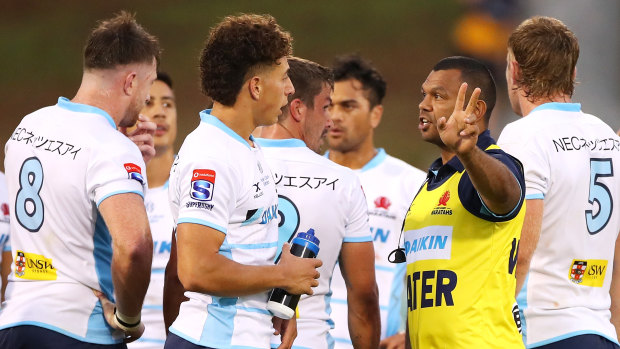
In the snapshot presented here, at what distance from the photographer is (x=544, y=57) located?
15.6 ft

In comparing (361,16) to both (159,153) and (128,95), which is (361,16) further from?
(128,95)

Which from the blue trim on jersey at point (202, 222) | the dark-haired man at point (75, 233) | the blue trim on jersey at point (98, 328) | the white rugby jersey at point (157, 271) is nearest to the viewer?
the blue trim on jersey at point (202, 222)

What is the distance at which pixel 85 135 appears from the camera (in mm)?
4355

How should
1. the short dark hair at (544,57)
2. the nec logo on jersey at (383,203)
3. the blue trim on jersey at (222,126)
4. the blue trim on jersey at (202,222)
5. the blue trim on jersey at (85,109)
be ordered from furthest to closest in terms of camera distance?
the nec logo on jersey at (383,203), the short dark hair at (544,57), the blue trim on jersey at (85,109), the blue trim on jersey at (222,126), the blue trim on jersey at (202,222)

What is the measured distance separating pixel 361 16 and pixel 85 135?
1855cm

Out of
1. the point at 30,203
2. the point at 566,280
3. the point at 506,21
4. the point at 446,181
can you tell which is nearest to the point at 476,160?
the point at 446,181

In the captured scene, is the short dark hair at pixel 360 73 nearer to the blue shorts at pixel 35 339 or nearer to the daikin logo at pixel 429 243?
the daikin logo at pixel 429 243

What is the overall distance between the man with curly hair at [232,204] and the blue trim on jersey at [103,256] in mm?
767

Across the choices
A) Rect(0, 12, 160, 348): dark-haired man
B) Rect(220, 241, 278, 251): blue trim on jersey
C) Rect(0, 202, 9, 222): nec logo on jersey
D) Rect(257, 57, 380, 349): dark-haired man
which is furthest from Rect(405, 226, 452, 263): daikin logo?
Rect(0, 202, 9, 222): nec logo on jersey

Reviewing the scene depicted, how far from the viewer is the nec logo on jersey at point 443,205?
4.13 meters

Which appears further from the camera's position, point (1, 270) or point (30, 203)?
point (1, 270)

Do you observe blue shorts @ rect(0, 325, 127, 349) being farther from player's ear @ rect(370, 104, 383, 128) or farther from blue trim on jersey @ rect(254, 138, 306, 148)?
player's ear @ rect(370, 104, 383, 128)

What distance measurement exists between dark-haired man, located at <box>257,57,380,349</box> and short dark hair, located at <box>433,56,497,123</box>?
832 millimetres

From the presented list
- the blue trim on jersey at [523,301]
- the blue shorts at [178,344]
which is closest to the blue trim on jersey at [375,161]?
the blue trim on jersey at [523,301]
